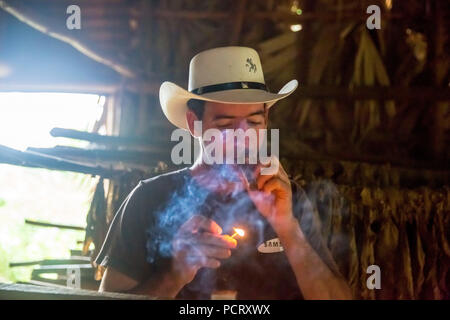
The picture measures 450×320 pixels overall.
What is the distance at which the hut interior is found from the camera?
8.28 feet

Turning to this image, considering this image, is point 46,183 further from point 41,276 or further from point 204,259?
point 204,259

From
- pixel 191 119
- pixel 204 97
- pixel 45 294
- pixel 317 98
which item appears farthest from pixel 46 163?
pixel 317 98

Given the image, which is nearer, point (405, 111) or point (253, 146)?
point (253, 146)

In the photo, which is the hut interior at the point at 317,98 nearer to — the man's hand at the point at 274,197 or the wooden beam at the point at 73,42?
the wooden beam at the point at 73,42

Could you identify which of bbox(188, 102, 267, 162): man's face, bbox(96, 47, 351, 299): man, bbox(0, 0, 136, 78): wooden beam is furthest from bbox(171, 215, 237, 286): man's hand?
bbox(0, 0, 136, 78): wooden beam

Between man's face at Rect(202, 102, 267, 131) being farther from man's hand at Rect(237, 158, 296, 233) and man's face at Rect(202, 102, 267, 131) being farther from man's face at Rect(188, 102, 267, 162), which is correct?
man's hand at Rect(237, 158, 296, 233)

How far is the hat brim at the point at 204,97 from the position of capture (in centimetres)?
173

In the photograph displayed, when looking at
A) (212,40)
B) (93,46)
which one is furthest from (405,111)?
(93,46)

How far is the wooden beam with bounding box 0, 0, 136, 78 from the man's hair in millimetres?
1021

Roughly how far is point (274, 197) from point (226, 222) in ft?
0.86

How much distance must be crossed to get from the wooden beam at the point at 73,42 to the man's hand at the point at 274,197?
145cm

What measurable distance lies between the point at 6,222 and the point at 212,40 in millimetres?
3077

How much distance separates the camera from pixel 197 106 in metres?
1.86
